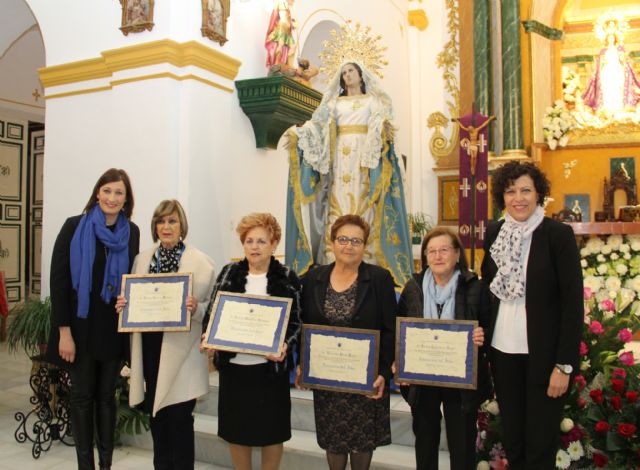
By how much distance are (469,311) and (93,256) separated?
73.3 inches

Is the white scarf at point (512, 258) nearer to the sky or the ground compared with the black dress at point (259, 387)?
nearer to the sky

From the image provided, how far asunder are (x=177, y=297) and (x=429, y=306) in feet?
3.91

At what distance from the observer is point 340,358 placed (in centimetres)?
261

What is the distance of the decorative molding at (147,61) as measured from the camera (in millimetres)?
4969

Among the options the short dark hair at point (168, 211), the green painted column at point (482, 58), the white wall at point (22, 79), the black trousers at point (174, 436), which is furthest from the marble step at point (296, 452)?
the green painted column at point (482, 58)

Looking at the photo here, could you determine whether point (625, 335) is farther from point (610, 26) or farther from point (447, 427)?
point (610, 26)

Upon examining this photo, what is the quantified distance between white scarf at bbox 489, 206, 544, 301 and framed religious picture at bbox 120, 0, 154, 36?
12.2ft

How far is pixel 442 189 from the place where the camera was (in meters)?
9.49

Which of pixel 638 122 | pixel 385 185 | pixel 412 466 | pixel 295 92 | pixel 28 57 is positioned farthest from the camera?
pixel 638 122

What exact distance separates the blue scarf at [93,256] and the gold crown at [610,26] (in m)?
9.34

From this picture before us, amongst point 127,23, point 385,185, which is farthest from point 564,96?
point 127,23

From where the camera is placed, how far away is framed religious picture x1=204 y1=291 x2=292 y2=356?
2646mm

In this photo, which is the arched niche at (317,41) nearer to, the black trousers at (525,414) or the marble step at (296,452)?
the marble step at (296,452)

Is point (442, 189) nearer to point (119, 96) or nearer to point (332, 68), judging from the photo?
point (332, 68)
